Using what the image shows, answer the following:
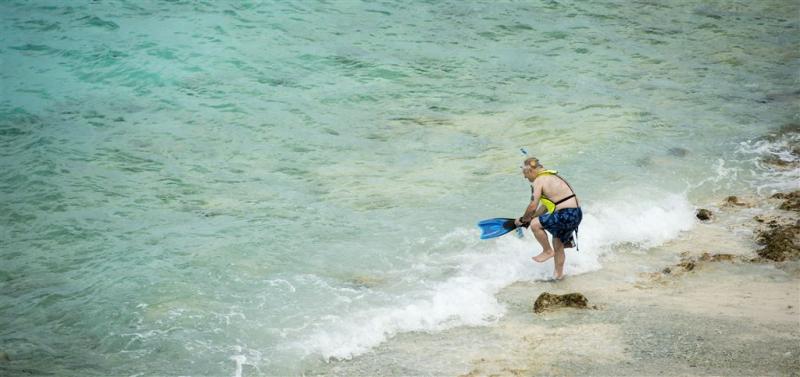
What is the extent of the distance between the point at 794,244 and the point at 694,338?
2.66 metres

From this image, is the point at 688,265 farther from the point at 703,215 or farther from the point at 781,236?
the point at 703,215

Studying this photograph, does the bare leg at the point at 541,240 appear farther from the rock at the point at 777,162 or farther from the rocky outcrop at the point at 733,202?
the rock at the point at 777,162

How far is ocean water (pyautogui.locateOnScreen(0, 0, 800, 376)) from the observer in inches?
312

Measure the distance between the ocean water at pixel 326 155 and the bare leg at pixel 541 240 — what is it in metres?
0.22

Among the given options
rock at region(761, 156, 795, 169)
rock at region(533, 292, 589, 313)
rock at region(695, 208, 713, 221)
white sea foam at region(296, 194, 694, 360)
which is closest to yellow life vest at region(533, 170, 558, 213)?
white sea foam at region(296, 194, 694, 360)

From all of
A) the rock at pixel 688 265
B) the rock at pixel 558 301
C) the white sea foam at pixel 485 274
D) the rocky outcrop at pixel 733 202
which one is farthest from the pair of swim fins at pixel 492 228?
the rocky outcrop at pixel 733 202

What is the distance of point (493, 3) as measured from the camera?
21.0m

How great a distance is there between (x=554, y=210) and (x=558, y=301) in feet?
3.50

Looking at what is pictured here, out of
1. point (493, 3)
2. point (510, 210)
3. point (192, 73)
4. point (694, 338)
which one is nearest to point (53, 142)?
point (192, 73)

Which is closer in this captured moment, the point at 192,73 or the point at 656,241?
the point at 656,241

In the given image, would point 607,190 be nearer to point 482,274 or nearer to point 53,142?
point 482,274

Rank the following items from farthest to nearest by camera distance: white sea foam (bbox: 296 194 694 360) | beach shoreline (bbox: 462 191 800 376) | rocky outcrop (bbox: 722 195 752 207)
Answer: rocky outcrop (bbox: 722 195 752 207)
white sea foam (bbox: 296 194 694 360)
beach shoreline (bbox: 462 191 800 376)

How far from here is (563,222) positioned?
8.23 metres

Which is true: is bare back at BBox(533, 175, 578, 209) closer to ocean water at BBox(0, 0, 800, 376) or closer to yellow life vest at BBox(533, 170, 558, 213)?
yellow life vest at BBox(533, 170, 558, 213)
